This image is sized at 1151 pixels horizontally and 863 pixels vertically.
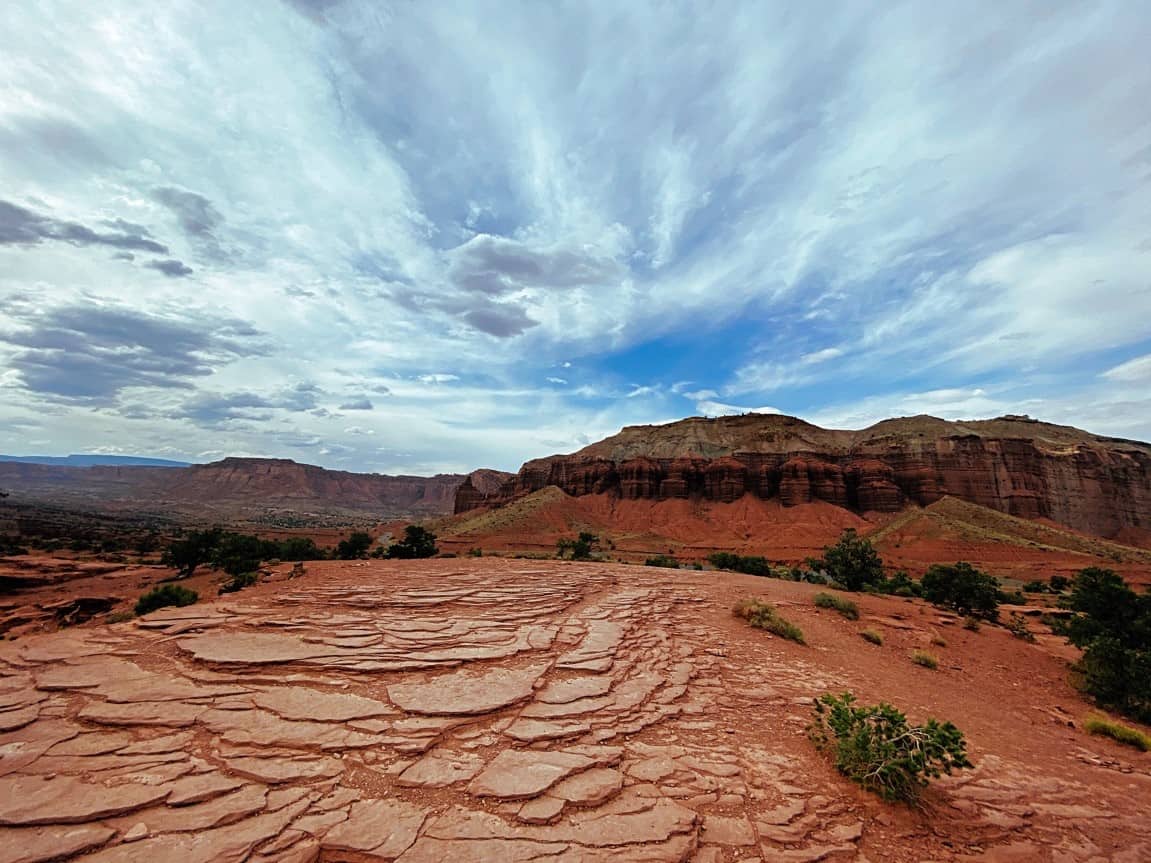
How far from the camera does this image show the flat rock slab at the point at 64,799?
3201 millimetres

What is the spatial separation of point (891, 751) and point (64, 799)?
6.59m

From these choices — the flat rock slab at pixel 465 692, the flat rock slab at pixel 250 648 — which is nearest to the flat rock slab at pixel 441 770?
the flat rock slab at pixel 465 692

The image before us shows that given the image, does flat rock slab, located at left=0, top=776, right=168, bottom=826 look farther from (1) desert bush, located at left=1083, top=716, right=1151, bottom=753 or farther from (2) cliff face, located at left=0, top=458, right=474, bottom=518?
(2) cliff face, located at left=0, top=458, right=474, bottom=518

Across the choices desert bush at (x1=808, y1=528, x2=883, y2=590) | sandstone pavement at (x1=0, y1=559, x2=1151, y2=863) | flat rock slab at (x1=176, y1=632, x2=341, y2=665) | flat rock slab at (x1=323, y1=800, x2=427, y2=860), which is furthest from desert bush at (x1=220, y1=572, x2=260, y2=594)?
desert bush at (x1=808, y1=528, x2=883, y2=590)

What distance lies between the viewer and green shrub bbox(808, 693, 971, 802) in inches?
163

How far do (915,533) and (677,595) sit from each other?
41037mm

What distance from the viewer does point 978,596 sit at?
16.5 meters

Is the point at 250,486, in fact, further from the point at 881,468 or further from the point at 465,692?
the point at 465,692

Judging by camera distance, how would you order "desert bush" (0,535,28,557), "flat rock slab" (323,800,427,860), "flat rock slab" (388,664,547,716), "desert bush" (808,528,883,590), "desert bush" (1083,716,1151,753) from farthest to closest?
"desert bush" (0,535,28,557) < "desert bush" (808,528,883,590) < "desert bush" (1083,716,1151,753) < "flat rock slab" (388,664,547,716) < "flat rock slab" (323,800,427,860)

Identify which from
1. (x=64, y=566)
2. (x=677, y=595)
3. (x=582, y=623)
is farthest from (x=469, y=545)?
(x=582, y=623)

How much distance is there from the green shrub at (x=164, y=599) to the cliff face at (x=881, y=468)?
174 feet

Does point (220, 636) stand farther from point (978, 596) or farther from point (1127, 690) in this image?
point (978, 596)

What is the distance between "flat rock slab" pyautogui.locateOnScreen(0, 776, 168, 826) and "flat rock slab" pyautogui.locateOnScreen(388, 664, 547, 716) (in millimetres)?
2148

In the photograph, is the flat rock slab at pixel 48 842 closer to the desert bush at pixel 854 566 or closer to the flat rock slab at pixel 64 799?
the flat rock slab at pixel 64 799
